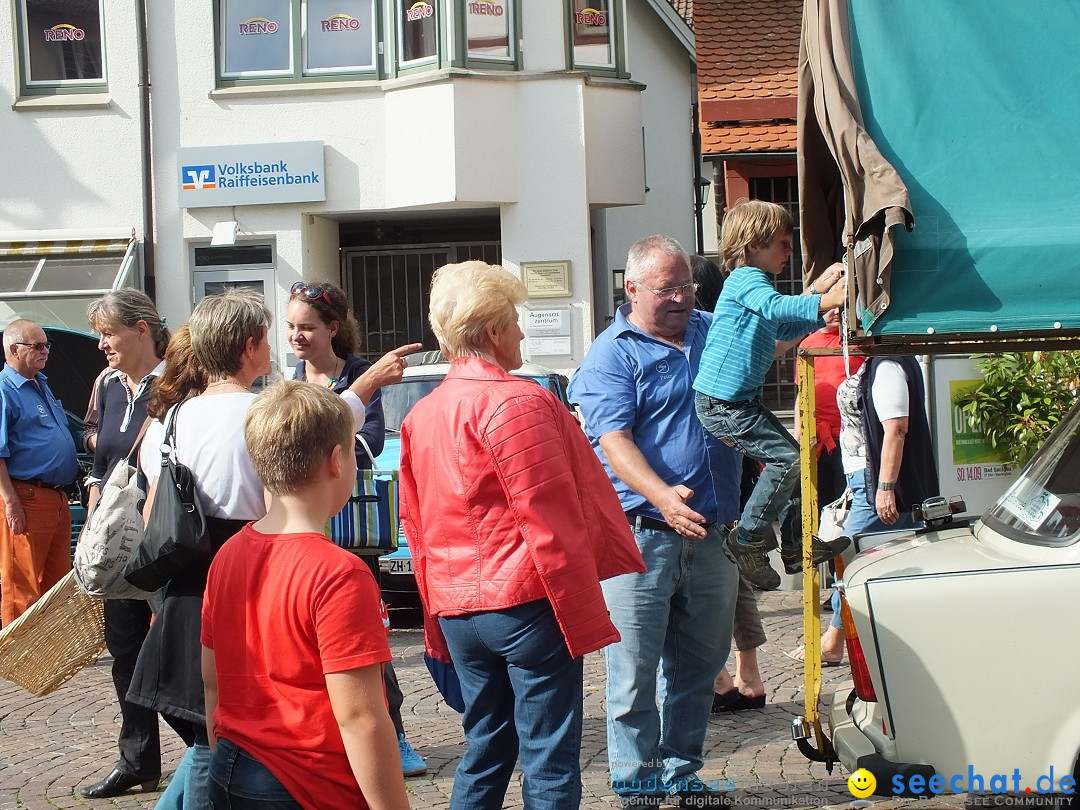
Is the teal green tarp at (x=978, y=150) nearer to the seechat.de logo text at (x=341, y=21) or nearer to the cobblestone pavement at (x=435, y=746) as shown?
the cobblestone pavement at (x=435, y=746)

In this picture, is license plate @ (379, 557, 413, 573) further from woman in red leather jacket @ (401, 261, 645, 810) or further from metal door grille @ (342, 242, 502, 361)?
metal door grille @ (342, 242, 502, 361)

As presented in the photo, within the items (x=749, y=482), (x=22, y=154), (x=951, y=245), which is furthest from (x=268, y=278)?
(x=951, y=245)

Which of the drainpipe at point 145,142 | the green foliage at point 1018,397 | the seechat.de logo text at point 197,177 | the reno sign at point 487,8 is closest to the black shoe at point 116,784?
the green foliage at point 1018,397

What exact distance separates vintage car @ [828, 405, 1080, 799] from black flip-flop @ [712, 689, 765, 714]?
2.40m

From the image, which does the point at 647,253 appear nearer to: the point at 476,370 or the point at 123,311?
the point at 476,370

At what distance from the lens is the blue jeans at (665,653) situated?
4621 mm

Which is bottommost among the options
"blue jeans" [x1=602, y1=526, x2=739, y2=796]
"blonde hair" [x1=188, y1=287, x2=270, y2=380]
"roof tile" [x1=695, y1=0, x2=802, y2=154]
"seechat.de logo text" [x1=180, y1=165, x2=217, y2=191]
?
"blue jeans" [x1=602, y1=526, x2=739, y2=796]

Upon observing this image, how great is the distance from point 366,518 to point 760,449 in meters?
1.57

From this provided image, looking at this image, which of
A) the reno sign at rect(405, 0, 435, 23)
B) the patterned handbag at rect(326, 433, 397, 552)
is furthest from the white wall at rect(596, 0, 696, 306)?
the patterned handbag at rect(326, 433, 397, 552)

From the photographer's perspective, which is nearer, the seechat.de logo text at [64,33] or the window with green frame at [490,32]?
the window with green frame at [490,32]

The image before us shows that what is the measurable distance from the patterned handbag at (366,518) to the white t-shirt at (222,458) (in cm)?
99

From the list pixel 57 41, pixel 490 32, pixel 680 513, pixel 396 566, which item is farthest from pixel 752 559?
pixel 57 41

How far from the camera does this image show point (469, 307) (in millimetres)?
3795

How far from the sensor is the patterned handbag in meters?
5.03
